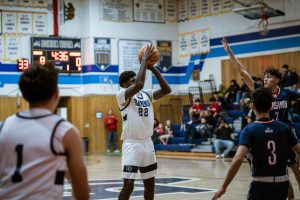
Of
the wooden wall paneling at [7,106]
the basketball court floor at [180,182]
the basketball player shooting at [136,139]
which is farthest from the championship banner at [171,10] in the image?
the basketball player shooting at [136,139]

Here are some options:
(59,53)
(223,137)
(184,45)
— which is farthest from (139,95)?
(184,45)

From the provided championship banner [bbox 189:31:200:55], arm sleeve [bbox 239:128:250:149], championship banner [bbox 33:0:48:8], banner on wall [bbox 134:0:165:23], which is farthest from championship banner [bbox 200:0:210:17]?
arm sleeve [bbox 239:128:250:149]

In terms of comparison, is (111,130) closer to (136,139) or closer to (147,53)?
(136,139)

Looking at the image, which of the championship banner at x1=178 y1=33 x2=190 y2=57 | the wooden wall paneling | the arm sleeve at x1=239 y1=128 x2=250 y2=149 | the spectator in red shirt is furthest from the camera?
the championship banner at x1=178 y1=33 x2=190 y2=57

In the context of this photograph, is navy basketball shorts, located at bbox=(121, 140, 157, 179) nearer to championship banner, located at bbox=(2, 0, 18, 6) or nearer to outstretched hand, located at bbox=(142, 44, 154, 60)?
outstretched hand, located at bbox=(142, 44, 154, 60)

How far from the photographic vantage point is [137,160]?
7152 mm

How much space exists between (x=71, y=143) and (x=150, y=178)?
3.99 metres

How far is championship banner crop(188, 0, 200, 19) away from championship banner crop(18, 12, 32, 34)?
7.47 metres

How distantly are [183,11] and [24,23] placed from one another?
7.64 meters

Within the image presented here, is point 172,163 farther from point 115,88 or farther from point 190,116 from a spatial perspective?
point 115,88

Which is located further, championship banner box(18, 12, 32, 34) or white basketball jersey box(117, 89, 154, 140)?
championship banner box(18, 12, 32, 34)

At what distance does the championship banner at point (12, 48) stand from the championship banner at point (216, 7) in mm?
8685

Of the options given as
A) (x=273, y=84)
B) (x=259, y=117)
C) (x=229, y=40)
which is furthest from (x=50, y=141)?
(x=229, y=40)

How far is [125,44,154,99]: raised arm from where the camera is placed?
669 centimetres
